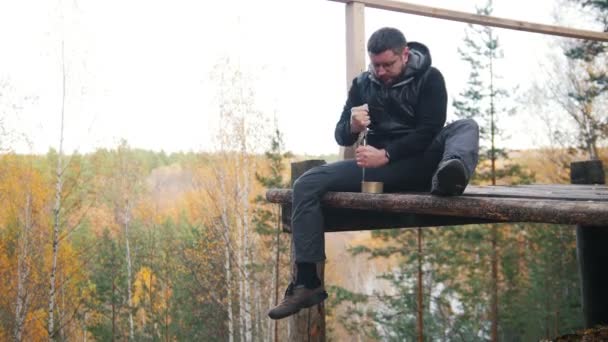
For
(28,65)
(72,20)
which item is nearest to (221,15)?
(72,20)

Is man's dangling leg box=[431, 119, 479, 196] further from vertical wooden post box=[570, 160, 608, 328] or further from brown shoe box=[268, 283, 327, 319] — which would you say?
vertical wooden post box=[570, 160, 608, 328]

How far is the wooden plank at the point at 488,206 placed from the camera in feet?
6.73

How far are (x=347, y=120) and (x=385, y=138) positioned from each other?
225mm

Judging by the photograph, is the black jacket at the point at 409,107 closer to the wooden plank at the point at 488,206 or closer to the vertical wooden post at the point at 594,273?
the wooden plank at the point at 488,206

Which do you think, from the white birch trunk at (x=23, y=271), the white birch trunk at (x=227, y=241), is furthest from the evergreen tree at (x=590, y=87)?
the white birch trunk at (x=23, y=271)

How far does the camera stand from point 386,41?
105 inches

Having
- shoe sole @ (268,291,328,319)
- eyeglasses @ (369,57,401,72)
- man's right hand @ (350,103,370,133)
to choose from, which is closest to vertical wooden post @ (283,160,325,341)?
shoe sole @ (268,291,328,319)

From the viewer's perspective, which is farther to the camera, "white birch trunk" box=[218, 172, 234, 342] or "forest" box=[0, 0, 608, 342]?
"white birch trunk" box=[218, 172, 234, 342]

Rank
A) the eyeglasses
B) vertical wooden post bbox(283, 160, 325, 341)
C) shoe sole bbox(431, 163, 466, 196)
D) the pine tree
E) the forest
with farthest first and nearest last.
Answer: the forest
the pine tree
vertical wooden post bbox(283, 160, 325, 341)
the eyeglasses
shoe sole bbox(431, 163, 466, 196)

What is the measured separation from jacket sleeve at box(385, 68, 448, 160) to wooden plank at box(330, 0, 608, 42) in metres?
0.65

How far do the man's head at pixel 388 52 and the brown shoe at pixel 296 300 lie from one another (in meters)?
1.05

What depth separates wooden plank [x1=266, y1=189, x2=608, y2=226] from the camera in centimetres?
205

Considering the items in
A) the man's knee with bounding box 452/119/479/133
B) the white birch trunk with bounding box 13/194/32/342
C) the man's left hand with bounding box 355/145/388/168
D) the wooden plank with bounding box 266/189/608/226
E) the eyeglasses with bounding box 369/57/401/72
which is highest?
the eyeglasses with bounding box 369/57/401/72

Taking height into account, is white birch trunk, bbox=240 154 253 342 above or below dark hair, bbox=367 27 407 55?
below
